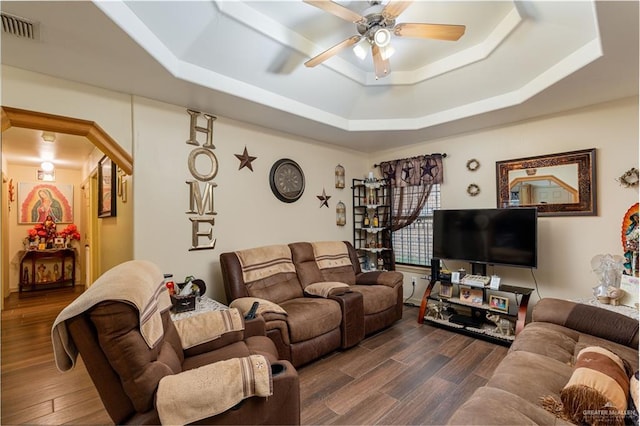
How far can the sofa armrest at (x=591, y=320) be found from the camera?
74.9 inches

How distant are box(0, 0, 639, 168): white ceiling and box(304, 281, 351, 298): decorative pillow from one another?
1.90 m

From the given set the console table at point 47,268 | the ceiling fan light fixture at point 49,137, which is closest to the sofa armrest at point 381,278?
the ceiling fan light fixture at point 49,137

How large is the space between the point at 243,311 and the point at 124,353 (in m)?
1.30

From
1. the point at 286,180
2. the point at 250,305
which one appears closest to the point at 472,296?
the point at 250,305

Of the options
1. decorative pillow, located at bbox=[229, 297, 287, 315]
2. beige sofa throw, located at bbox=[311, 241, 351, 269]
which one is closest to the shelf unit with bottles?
beige sofa throw, located at bbox=[311, 241, 351, 269]

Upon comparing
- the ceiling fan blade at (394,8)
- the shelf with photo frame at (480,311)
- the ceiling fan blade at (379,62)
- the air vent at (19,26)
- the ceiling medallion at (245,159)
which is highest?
the ceiling fan blade at (394,8)

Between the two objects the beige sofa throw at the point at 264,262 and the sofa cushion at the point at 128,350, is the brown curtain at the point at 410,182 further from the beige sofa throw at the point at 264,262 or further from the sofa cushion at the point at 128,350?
the sofa cushion at the point at 128,350

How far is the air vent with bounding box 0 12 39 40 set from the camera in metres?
1.61

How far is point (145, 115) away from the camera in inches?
105

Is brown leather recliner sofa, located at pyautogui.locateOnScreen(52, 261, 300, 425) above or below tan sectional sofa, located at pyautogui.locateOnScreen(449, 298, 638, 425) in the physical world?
above

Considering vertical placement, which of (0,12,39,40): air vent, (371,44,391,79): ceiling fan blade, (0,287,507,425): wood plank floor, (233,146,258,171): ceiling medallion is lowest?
(0,287,507,425): wood plank floor

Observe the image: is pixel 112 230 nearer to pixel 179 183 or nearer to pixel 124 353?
pixel 179 183

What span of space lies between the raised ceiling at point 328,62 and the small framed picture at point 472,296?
1997 millimetres

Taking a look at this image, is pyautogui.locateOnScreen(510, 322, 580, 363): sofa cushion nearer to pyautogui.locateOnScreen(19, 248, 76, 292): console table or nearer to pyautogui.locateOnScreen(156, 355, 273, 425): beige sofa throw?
pyautogui.locateOnScreen(156, 355, 273, 425): beige sofa throw
